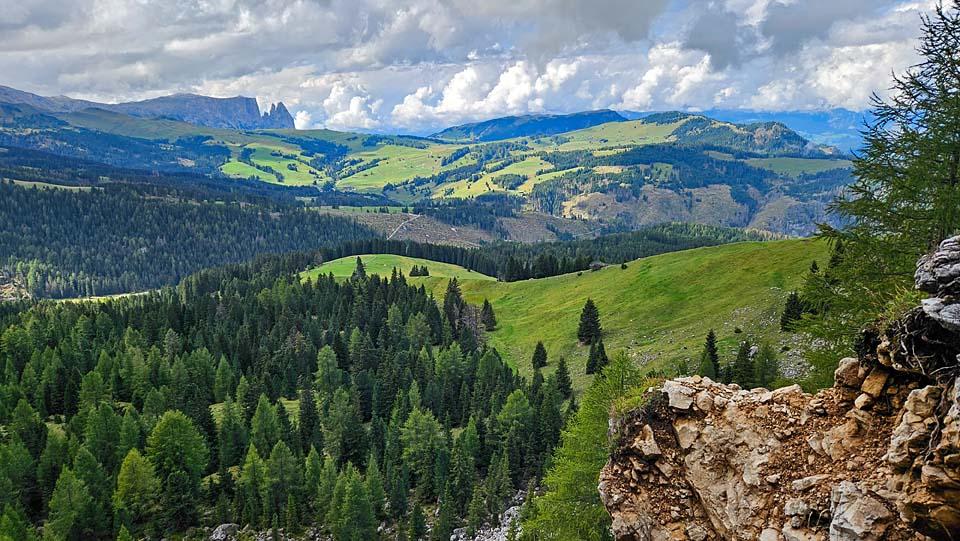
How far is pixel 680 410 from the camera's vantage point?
18.3m

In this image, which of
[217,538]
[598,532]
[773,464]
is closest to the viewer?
[773,464]

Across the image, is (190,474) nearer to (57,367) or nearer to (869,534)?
(57,367)

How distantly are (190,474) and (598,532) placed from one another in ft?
240

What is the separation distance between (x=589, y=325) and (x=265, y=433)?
212 ft

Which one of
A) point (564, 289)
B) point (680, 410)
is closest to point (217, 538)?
point (680, 410)

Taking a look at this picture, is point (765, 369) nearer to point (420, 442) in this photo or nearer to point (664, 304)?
point (420, 442)

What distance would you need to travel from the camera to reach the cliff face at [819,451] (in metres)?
11.8

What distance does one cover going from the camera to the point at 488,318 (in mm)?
155500

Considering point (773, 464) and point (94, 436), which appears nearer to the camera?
point (773, 464)

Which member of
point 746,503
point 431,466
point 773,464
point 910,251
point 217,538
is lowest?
point 217,538

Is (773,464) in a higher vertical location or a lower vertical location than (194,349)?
Result: higher

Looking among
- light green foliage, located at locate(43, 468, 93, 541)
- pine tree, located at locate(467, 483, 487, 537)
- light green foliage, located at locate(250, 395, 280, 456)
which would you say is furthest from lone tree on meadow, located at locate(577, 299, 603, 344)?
light green foliage, located at locate(43, 468, 93, 541)

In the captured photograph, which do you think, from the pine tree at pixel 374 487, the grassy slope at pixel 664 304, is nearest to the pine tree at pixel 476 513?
the pine tree at pixel 374 487

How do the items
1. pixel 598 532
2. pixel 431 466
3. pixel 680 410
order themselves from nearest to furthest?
1. pixel 680 410
2. pixel 598 532
3. pixel 431 466
